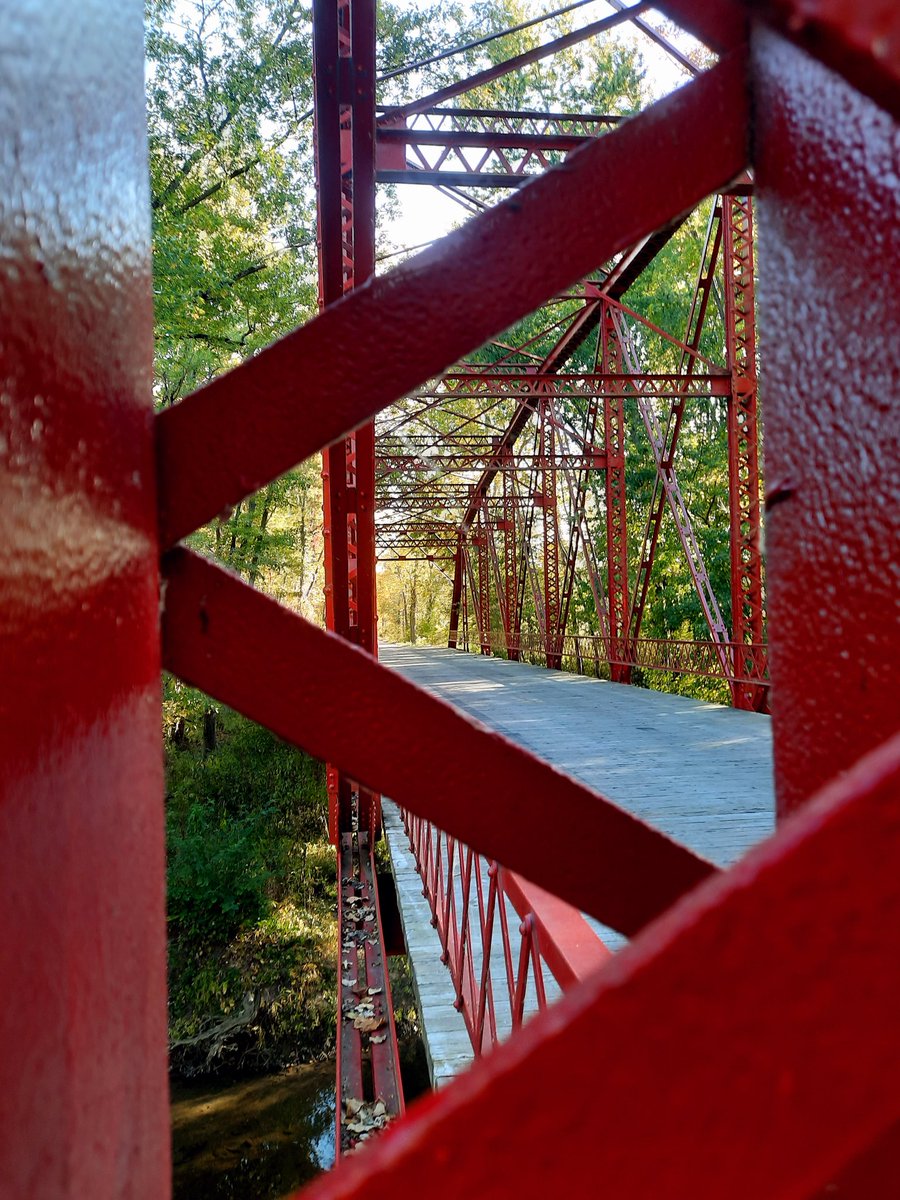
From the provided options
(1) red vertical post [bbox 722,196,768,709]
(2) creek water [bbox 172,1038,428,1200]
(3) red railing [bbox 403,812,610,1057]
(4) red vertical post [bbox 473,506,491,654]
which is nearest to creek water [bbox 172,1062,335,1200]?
(2) creek water [bbox 172,1038,428,1200]

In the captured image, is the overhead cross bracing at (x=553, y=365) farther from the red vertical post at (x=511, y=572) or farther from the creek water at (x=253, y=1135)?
the creek water at (x=253, y=1135)

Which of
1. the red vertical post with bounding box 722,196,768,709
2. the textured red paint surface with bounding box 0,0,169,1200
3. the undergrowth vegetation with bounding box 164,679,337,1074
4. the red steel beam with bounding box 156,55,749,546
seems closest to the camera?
the textured red paint surface with bounding box 0,0,169,1200

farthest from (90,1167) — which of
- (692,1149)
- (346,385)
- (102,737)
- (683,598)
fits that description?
(683,598)

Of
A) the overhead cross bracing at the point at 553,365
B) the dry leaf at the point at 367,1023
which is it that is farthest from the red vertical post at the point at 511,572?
the dry leaf at the point at 367,1023

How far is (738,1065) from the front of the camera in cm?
45

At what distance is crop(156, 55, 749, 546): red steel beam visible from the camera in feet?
3.41

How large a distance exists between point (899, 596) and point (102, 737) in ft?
2.44

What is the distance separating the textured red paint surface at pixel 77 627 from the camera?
0.69 meters

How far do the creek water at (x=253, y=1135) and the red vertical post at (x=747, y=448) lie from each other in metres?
7.86

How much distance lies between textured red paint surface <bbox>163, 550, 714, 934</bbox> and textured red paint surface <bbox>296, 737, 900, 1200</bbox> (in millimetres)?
665

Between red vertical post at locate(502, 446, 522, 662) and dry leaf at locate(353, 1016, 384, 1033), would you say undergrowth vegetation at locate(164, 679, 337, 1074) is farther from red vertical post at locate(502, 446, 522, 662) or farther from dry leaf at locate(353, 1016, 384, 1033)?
red vertical post at locate(502, 446, 522, 662)

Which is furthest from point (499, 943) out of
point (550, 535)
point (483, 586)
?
point (483, 586)

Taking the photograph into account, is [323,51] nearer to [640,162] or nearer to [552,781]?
[640,162]

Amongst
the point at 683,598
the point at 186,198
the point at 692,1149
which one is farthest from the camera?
the point at 683,598
